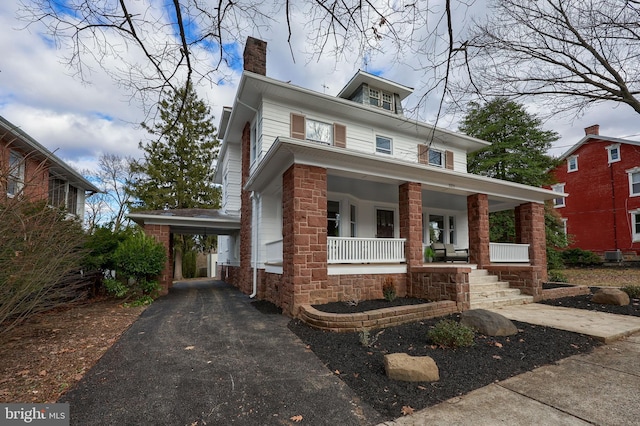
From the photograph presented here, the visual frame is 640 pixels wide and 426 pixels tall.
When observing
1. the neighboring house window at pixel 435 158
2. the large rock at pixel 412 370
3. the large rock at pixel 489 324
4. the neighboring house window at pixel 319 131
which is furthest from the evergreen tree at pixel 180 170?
the large rock at pixel 412 370

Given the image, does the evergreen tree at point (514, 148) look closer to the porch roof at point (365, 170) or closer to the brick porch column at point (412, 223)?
the porch roof at point (365, 170)

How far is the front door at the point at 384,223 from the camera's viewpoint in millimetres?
11492

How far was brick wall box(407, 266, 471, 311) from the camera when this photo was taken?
6.59 m

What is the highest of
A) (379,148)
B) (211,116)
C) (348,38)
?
(211,116)

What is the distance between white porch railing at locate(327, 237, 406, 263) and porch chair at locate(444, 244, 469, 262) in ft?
15.1

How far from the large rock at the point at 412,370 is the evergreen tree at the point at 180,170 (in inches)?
717

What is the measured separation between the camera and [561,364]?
3.76 meters

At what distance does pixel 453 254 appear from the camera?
11867 millimetres

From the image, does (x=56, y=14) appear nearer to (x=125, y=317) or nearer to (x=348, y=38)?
(x=348, y=38)

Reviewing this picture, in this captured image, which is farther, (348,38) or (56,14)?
(348,38)

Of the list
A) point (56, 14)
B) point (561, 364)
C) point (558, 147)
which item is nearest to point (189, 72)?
point (56, 14)

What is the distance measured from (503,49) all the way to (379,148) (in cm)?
562

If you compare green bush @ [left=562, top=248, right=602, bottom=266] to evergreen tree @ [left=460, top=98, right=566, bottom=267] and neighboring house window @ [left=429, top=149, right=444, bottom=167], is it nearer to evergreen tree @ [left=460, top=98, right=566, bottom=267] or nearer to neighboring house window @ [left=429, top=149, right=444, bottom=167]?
evergreen tree @ [left=460, top=98, right=566, bottom=267]

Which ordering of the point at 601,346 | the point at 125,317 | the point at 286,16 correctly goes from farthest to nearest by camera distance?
the point at 125,317 → the point at 601,346 → the point at 286,16
